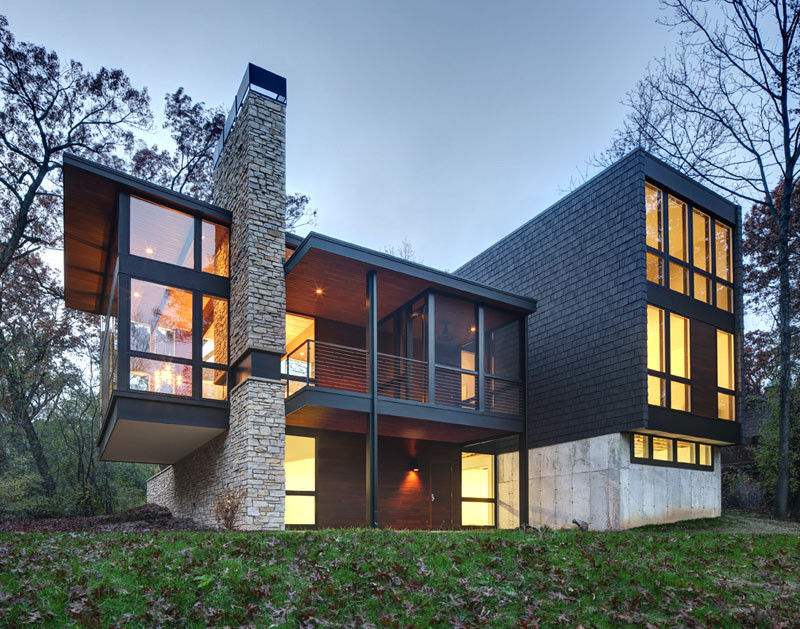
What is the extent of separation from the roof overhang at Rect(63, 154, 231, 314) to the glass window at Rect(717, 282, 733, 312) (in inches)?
422

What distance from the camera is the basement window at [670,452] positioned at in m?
11.5

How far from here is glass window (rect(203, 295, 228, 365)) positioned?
36.8ft

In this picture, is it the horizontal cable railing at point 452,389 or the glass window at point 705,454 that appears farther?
the glass window at point 705,454

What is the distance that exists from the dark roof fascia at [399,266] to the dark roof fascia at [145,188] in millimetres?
1762

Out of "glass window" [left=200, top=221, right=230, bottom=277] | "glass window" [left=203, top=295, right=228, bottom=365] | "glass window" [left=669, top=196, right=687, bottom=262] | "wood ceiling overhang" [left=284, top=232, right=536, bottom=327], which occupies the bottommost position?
"glass window" [left=203, top=295, right=228, bottom=365]

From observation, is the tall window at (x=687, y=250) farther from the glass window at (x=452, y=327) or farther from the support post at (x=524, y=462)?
the glass window at (x=452, y=327)

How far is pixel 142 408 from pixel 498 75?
1409 inches

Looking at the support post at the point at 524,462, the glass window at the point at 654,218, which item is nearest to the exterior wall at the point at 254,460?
the support post at the point at 524,462

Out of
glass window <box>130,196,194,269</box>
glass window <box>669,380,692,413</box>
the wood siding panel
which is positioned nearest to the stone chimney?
glass window <box>130,196,194,269</box>

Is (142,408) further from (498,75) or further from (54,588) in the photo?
(498,75)

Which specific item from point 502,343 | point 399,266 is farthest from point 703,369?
point 399,266

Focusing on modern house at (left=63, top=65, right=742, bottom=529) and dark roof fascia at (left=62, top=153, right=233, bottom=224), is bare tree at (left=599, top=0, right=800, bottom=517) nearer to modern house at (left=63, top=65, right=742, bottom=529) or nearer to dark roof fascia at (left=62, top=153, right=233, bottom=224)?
modern house at (left=63, top=65, right=742, bottom=529)

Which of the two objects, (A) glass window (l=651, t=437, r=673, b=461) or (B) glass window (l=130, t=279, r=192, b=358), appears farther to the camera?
(A) glass window (l=651, t=437, r=673, b=461)

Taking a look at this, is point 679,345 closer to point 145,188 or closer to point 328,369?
point 328,369
